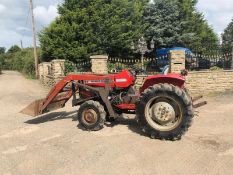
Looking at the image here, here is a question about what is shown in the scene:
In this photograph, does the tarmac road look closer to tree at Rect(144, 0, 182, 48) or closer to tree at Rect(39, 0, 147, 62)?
tree at Rect(39, 0, 147, 62)

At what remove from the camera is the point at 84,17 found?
1994cm

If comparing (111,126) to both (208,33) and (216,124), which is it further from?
(208,33)

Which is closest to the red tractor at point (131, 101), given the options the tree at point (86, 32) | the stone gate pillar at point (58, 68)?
the stone gate pillar at point (58, 68)

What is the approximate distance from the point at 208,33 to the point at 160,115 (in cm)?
3263

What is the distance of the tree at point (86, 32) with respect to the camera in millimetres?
19375

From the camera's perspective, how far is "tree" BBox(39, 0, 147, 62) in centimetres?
1938

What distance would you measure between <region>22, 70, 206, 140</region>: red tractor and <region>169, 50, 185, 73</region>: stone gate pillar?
459 cm

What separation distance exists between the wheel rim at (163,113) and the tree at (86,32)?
13965 mm

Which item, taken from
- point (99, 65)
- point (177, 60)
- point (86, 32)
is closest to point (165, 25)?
point (86, 32)

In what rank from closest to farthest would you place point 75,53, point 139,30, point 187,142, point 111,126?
point 187,142 < point 111,126 < point 75,53 < point 139,30

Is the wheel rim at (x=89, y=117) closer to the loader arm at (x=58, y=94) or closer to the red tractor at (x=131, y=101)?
the red tractor at (x=131, y=101)

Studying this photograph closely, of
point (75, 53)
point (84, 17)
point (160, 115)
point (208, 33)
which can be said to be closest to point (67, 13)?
point (84, 17)

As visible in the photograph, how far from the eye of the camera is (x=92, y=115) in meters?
6.17

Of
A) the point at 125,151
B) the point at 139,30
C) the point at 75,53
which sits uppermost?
the point at 139,30
